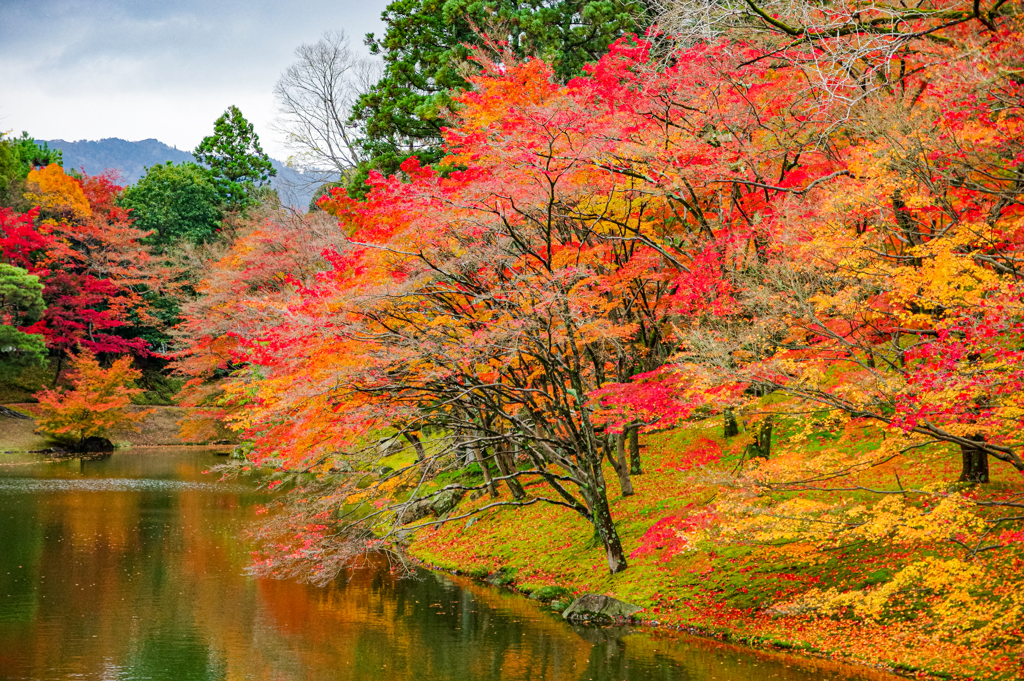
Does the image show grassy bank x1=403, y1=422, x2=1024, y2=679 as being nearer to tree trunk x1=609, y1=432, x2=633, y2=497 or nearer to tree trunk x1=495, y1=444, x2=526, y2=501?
tree trunk x1=609, y1=432, x2=633, y2=497

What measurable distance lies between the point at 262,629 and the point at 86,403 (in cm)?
2885

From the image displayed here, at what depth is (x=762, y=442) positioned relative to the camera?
558 inches

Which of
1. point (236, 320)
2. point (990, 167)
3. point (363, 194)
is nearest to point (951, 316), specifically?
point (990, 167)

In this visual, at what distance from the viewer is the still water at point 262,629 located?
9.76 metres

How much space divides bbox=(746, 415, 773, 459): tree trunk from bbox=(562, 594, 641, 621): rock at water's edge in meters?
3.97

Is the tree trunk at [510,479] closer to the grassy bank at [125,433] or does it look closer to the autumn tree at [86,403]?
the autumn tree at [86,403]

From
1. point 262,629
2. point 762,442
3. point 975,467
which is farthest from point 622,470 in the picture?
point 262,629

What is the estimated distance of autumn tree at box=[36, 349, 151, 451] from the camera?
34938mm

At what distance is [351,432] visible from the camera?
44.3 ft

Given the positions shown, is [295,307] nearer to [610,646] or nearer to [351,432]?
[351,432]

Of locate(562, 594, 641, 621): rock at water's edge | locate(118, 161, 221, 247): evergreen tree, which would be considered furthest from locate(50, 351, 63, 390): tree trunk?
locate(562, 594, 641, 621): rock at water's edge

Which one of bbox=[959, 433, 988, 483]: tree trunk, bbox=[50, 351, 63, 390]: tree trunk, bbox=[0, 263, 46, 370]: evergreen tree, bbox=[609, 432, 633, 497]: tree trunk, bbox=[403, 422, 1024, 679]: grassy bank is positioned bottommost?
bbox=[403, 422, 1024, 679]: grassy bank

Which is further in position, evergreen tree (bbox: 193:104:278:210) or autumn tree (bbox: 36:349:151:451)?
evergreen tree (bbox: 193:104:278:210)

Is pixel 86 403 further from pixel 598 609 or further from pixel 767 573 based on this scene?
pixel 767 573
